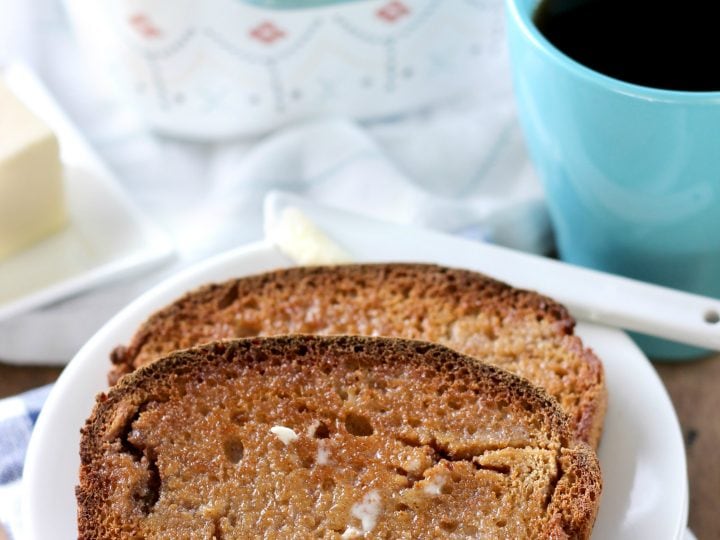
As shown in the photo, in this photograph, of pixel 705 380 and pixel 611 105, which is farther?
pixel 705 380

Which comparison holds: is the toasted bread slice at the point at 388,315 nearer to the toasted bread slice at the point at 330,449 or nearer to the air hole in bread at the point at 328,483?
the toasted bread slice at the point at 330,449

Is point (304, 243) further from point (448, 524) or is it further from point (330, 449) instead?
point (448, 524)

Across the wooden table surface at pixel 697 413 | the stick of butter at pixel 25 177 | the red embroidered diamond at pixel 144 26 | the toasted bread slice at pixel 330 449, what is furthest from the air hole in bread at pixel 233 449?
the red embroidered diamond at pixel 144 26

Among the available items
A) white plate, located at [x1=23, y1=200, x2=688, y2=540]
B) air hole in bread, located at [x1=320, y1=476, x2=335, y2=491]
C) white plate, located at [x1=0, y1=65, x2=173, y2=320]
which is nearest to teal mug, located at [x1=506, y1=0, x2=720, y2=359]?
white plate, located at [x1=23, y1=200, x2=688, y2=540]

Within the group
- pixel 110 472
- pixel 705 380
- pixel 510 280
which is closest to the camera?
pixel 110 472

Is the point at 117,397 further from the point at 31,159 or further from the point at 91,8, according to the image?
the point at 91,8

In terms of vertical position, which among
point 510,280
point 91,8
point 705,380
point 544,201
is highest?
point 91,8

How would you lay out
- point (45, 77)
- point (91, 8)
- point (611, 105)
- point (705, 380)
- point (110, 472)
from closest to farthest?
point (110, 472), point (611, 105), point (705, 380), point (91, 8), point (45, 77)

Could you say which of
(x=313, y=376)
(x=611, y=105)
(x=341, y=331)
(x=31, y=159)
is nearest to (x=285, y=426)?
(x=313, y=376)

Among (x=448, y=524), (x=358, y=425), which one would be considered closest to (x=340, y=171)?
Answer: (x=358, y=425)

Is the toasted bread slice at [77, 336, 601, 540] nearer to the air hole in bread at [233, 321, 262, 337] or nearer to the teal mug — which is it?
the air hole in bread at [233, 321, 262, 337]
